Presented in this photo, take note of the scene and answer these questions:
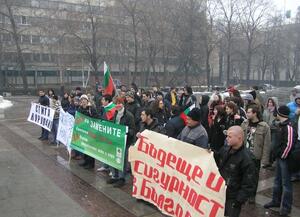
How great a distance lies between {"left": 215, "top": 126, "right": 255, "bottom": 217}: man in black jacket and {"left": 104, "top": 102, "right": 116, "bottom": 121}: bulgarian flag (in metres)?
3.75

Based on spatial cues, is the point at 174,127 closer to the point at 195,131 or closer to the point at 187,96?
the point at 195,131

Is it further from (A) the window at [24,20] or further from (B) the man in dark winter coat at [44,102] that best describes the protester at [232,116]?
(A) the window at [24,20]

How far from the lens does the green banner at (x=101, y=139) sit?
6801mm

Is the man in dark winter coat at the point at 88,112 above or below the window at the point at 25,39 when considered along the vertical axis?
below

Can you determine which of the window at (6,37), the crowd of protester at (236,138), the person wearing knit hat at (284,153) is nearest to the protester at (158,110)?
the crowd of protester at (236,138)

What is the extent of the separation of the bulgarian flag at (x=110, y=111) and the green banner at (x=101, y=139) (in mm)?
370

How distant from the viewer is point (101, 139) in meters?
7.37

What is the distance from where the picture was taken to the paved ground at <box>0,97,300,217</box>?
592 cm

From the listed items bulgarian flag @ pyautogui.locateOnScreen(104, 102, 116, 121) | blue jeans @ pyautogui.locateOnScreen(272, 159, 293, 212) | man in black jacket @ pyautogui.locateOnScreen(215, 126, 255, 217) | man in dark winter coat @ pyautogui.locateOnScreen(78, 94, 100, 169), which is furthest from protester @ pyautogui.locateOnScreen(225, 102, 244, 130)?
man in dark winter coat @ pyautogui.locateOnScreen(78, 94, 100, 169)

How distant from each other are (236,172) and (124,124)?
326 centimetres

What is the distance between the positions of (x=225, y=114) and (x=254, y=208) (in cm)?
173

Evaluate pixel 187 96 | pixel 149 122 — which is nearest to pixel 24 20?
pixel 187 96

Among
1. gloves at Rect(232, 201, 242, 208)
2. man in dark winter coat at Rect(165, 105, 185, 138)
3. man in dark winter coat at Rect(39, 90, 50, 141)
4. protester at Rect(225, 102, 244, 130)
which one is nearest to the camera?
gloves at Rect(232, 201, 242, 208)

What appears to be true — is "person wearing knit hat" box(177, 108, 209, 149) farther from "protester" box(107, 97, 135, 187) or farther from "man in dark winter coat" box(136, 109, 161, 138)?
"protester" box(107, 97, 135, 187)
